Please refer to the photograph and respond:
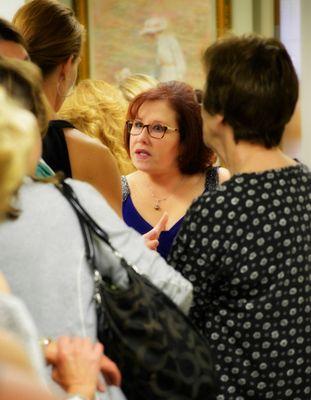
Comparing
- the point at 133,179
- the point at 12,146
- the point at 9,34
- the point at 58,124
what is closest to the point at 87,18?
the point at 133,179

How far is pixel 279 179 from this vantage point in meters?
2.00

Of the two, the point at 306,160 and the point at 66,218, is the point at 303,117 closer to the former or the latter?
the point at 306,160

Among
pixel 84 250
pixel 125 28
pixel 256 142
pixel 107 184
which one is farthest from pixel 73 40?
pixel 125 28

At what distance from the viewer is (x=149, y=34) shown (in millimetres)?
5621

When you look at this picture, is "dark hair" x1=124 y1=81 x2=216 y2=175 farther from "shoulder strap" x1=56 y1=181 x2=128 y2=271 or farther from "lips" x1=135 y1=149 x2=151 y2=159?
"shoulder strap" x1=56 y1=181 x2=128 y2=271

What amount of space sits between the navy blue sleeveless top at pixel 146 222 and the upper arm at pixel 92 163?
588 mm

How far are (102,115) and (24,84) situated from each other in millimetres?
1861

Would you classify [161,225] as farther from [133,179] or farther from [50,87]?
[50,87]

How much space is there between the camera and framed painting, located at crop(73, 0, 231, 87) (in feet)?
18.1

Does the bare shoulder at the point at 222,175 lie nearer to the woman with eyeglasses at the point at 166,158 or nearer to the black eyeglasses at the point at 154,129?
the woman with eyeglasses at the point at 166,158

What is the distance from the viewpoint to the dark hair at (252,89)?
2.00 meters

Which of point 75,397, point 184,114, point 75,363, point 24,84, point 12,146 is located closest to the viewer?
point 12,146

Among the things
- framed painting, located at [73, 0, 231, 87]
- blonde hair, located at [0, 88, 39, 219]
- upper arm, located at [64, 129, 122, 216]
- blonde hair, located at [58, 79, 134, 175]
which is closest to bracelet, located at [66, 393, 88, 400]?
blonde hair, located at [0, 88, 39, 219]

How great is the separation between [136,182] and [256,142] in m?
1.29
